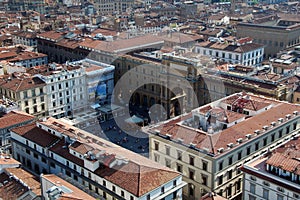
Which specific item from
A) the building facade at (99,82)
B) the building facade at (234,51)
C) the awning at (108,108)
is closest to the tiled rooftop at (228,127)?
the awning at (108,108)

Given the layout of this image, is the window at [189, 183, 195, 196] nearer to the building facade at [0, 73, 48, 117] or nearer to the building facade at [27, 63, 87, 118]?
the building facade at [0, 73, 48, 117]

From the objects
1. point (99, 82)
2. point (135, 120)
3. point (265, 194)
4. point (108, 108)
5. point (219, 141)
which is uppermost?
point (219, 141)

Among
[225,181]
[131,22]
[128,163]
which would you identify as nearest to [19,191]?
[128,163]

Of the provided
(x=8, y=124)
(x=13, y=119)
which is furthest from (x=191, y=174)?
(x=13, y=119)

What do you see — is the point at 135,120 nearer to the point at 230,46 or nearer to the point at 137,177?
the point at 230,46

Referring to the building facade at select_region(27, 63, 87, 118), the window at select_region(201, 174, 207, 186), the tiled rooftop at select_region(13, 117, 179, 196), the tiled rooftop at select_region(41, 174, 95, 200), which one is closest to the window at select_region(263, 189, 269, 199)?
the window at select_region(201, 174, 207, 186)

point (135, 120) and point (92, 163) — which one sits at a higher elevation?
point (92, 163)

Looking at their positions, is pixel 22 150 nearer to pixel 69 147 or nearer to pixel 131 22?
pixel 69 147
